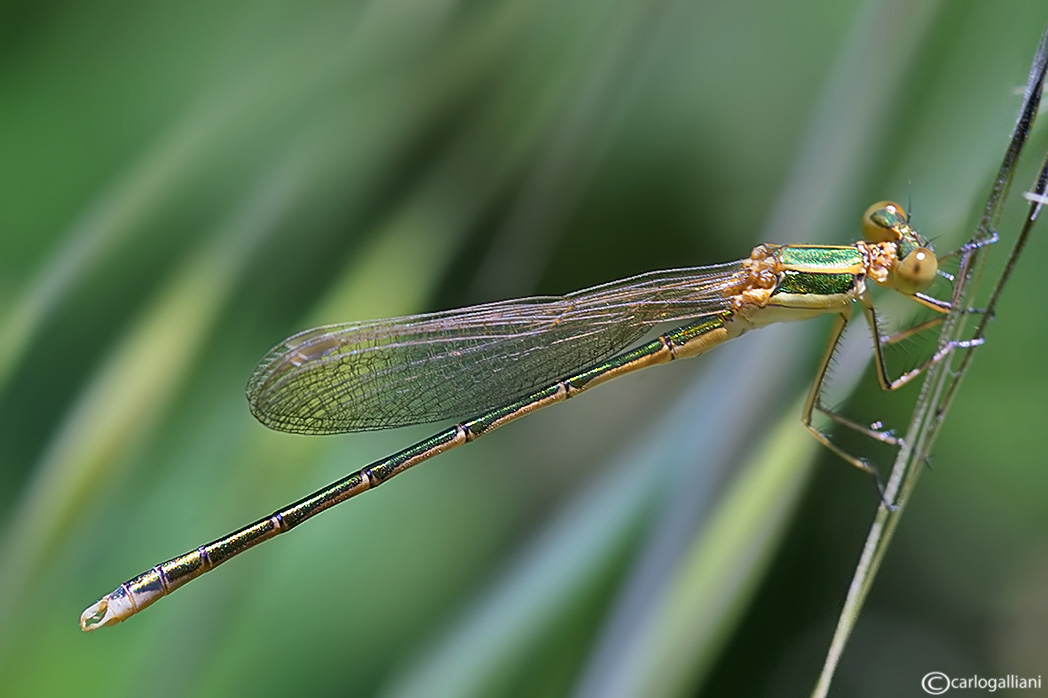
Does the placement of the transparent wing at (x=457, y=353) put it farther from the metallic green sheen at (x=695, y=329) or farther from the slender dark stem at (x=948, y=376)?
the slender dark stem at (x=948, y=376)

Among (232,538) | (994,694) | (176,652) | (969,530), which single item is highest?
(232,538)

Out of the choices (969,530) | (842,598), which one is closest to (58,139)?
(842,598)

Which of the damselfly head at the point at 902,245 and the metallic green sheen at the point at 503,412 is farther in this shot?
the metallic green sheen at the point at 503,412

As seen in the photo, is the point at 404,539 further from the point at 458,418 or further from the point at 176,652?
the point at 176,652

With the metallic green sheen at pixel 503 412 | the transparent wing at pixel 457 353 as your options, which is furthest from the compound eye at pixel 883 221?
the metallic green sheen at pixel 503 412

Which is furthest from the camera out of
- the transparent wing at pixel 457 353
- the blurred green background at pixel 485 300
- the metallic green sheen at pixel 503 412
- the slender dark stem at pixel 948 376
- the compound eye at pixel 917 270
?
the metallic green sheen at pixel 503 412

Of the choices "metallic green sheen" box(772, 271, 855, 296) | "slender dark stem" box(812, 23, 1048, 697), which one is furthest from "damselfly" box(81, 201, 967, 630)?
"slender dark stem" box(812, 23, 1048, 697)

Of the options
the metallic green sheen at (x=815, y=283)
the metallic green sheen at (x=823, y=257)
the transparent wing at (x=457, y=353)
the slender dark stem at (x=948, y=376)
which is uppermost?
the transparent wing at (x=457, y=353)

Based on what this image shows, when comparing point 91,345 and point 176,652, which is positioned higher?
point 91,345

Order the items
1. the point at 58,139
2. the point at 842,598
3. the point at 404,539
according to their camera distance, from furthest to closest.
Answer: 1. the point at 58,139
2. the point at 404,539
3. the point at 842,598
